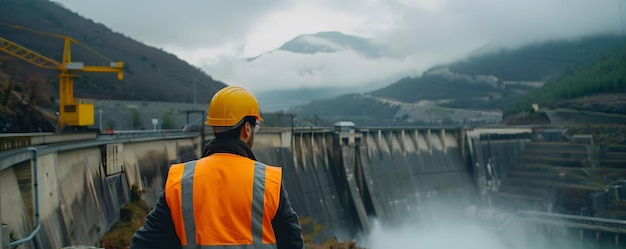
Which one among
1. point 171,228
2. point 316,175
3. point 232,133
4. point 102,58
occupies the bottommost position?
point 316,175

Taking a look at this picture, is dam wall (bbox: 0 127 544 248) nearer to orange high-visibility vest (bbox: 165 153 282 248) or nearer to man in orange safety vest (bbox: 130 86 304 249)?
man in orange safety vest (bbox: 130 86 304 249)

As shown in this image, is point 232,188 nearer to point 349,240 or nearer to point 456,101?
point 349,240

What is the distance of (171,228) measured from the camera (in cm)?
196

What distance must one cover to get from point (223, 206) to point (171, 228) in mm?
273

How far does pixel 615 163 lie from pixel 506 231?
8.03 meters

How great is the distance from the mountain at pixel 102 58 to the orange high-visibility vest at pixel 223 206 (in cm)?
4117

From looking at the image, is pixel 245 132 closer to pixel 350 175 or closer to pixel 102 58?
pixel 350 175

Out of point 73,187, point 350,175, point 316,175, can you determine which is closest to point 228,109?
point 73,187

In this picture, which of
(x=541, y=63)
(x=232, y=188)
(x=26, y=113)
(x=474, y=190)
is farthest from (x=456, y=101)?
(x=232, y=188)

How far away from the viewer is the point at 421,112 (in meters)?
90.9

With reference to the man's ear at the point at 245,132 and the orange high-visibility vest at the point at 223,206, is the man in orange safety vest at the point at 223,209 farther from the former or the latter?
the man's ear at the point at 245,132

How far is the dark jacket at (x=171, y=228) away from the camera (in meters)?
1.96

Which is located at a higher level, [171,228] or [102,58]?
[102,58]

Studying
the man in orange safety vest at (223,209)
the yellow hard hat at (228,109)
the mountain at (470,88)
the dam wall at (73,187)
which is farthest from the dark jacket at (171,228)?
the mountain at (470,88)
